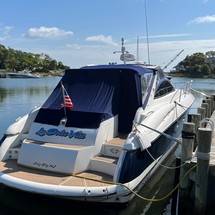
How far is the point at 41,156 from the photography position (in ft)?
21.0

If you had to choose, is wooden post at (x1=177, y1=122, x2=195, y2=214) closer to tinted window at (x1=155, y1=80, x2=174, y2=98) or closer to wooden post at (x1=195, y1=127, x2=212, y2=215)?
wooden post at (x1=195, y1=127, x2=212, y2=215)

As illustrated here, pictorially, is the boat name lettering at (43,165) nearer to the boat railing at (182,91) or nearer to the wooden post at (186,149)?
the wooden post at (186,149)

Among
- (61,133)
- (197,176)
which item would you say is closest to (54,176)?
(61,133)

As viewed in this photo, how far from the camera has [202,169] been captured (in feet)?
17.9

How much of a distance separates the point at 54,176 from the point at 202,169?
8.98 feet

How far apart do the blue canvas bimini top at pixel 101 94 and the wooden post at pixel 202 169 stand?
2.27m

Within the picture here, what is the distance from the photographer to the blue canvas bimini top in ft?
23.6

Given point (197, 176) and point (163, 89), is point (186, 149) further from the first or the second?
point (163, 89)

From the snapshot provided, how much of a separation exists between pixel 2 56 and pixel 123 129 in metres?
102

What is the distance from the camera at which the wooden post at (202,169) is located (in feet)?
17.8

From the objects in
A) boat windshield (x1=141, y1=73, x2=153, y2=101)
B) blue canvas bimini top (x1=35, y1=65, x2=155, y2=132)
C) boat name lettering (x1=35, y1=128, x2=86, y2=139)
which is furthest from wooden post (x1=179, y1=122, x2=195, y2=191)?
Result: boat windshield (x1=141, y1=73, x2=153, y2=101)

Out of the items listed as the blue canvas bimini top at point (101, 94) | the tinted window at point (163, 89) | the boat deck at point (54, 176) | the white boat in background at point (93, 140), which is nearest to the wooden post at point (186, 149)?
the white boat in background at point (93, 140)

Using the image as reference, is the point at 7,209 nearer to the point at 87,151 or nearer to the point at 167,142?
the point at 87,151

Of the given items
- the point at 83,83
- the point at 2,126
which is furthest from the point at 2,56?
the point at 83,83
